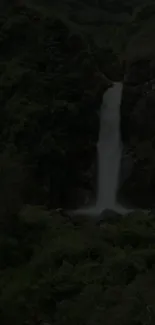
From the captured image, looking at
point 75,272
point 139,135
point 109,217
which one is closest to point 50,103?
point 139,135

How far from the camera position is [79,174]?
1409 centimetres

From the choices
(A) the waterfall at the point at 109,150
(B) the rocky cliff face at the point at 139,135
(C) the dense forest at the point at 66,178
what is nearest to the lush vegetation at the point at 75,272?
(C) the dense forest at the point at 66,178

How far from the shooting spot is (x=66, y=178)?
13.8 m

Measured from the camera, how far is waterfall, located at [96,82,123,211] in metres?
14.6

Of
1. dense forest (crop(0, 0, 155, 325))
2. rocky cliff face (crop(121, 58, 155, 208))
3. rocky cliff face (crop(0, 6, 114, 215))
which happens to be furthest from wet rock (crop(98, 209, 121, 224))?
rocky cliff face (crop(121, 58, 155, 208))

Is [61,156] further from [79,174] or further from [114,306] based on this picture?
[114,306]

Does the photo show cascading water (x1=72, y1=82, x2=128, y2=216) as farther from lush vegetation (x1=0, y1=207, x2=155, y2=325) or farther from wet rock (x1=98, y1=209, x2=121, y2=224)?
lush vegetation (x1=0, y1=207, x2=155, y2=325)

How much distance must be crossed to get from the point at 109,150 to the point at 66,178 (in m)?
1.78

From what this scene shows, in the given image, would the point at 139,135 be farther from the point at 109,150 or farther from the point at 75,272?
the point at 75,272

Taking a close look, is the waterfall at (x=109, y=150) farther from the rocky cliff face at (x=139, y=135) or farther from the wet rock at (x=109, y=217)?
the wet rock at (x=109, y=217)

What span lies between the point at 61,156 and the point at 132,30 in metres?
8.66

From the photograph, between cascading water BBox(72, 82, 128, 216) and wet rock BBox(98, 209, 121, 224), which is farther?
cascading water BBox(72, 82, 128, 216)

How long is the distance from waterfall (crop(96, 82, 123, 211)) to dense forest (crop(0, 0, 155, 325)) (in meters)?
0.23

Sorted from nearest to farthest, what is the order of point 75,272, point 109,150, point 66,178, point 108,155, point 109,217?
point 75,272
point 109,217
point 66,178
point 108,155
point 109,150
